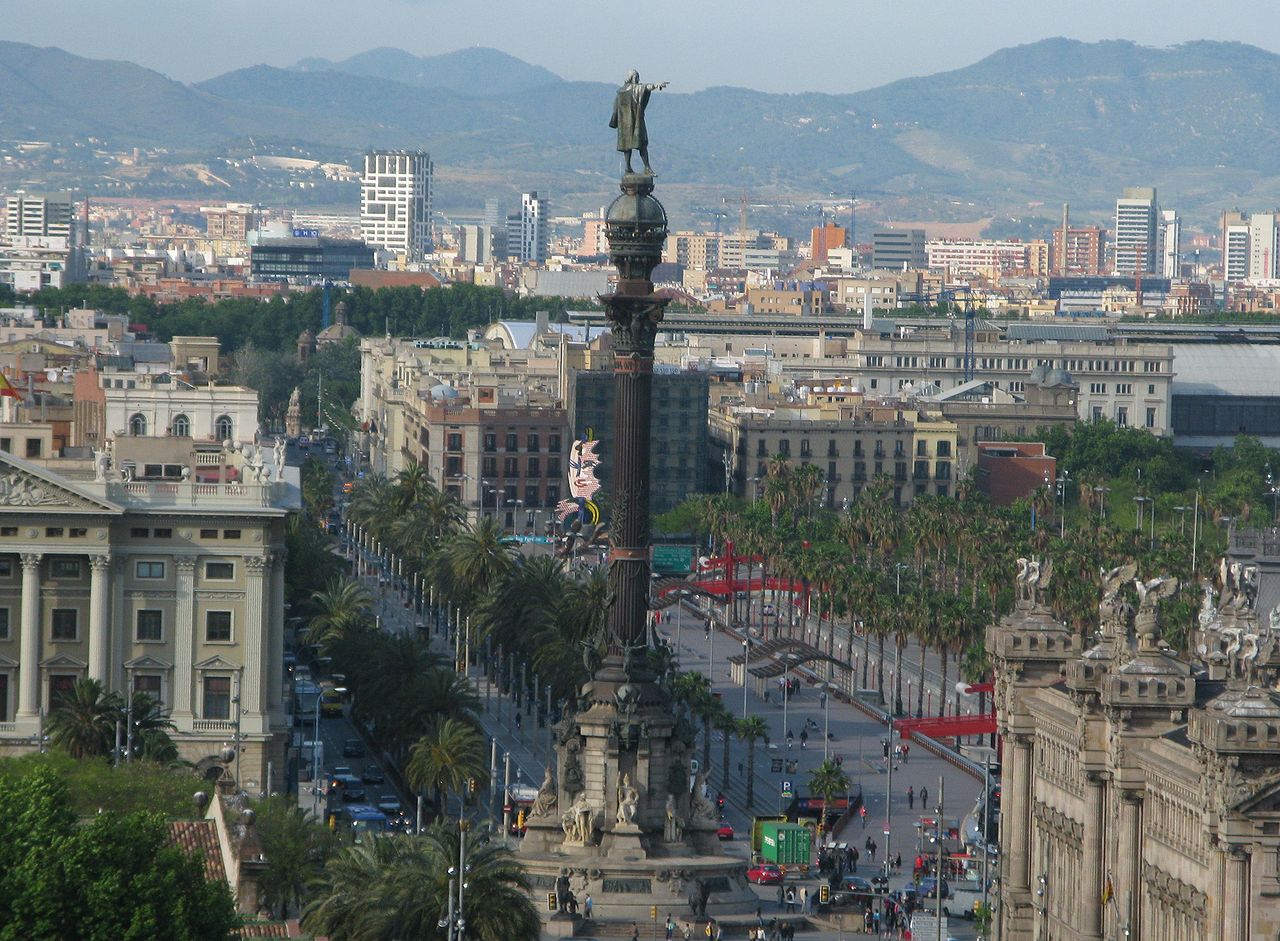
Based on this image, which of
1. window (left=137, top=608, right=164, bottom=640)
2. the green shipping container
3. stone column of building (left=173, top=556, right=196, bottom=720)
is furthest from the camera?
window (left=137, top=608, right=164, bottom=640)

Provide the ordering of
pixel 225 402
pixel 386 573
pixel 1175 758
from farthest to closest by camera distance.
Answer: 1. pixel 386 573
2. pixel 225 402
3. pixel 1175 758

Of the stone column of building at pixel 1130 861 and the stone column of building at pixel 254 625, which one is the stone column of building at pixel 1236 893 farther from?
the stone column of building at pixel 254 625

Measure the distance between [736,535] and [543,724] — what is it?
5448 cm

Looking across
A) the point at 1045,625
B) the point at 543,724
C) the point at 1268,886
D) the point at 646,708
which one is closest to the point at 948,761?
the point at 543,724

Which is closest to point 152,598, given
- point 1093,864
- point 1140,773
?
point 1093,864

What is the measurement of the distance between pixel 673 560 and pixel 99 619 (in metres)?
81.1

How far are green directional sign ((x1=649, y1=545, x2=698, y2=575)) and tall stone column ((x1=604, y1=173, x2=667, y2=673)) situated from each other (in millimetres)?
81340

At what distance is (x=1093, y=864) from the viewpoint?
76.6 meters

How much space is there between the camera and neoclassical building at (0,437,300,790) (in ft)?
341

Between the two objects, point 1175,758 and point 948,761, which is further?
point 948,761

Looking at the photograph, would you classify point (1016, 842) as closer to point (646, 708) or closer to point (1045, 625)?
point (1045, 625)

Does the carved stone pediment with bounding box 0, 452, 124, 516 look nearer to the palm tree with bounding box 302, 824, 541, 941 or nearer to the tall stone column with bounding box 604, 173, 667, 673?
the tall stone column with bounding box 604, 173, 667, 673

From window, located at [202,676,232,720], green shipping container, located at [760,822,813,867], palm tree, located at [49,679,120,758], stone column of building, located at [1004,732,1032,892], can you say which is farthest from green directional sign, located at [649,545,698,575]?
stone column of building, located at [1004,732,1032,892]

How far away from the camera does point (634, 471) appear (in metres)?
96.1
